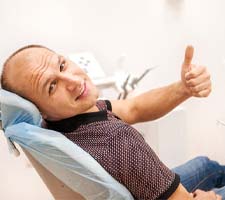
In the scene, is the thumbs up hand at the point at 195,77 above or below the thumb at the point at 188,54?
below

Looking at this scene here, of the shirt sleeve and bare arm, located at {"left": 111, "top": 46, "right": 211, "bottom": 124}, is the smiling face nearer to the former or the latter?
the shirt sleeve

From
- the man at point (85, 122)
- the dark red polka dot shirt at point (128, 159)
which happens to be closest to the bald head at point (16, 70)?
the man at point (85, 122)

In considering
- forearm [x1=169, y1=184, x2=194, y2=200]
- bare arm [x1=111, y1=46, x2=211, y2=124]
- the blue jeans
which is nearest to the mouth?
bare arm [x1=111, y1=46, x2=211, y2=124]

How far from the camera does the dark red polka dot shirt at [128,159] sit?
40.9 inches

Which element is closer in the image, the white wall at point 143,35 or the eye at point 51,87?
the eye at point 51,87

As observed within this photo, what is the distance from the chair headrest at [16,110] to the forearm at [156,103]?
49cm

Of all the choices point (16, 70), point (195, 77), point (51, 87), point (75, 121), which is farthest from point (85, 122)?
point (195, 77)

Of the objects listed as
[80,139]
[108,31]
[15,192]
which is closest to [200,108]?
[108,31]

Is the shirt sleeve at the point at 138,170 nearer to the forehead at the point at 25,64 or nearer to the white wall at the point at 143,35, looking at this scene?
the forehead at the point at 25,64

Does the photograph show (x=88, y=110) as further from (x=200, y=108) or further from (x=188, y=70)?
(x=200, y=108)

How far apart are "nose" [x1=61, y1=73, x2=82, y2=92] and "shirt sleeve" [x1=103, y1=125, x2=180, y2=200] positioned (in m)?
0.18

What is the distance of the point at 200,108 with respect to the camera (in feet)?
7.29

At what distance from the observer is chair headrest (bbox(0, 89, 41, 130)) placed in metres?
1.05

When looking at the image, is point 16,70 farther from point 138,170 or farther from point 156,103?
point 156,103
